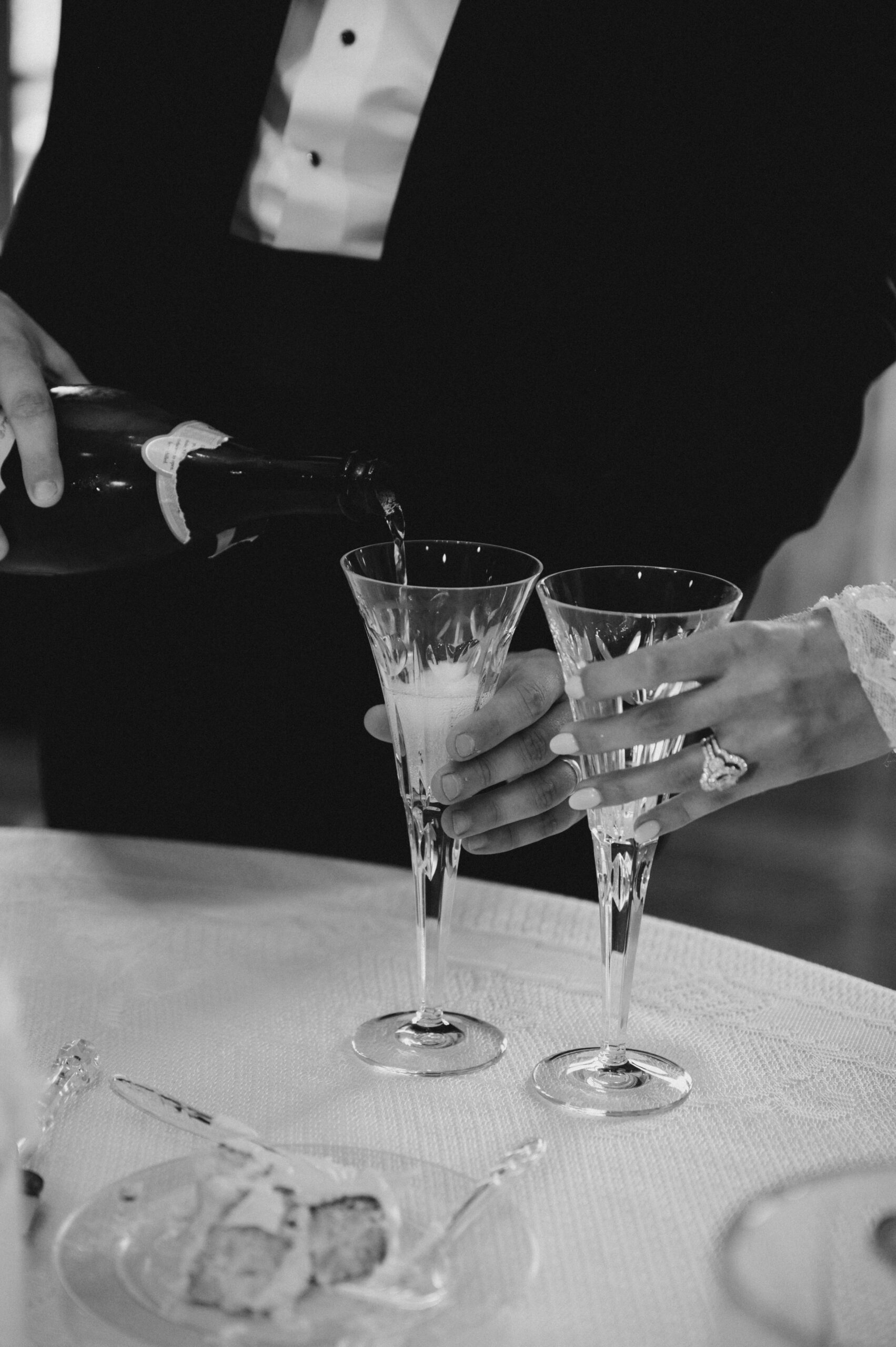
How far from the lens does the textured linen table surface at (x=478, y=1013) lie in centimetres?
79

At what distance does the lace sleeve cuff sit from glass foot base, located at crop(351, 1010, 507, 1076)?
0.37 m

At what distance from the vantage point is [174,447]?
4.40ft

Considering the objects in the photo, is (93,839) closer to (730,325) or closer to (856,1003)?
(856,1003)

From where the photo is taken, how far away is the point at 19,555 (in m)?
1.39

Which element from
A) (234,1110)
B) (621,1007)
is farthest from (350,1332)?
(621,1007)

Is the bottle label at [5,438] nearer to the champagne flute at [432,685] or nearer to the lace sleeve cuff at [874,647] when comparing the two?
the champagne flute at [432,685]

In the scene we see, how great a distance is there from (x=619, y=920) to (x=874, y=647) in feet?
0.90

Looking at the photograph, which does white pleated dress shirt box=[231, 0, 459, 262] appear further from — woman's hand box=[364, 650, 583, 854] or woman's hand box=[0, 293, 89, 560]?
woman's hand box=[364, 650, 583, 854]

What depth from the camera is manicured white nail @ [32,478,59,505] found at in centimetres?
126

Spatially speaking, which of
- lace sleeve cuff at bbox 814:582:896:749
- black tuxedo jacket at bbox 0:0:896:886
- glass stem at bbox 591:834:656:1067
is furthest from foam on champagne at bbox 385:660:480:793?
black tuxedo jacket at bbox 0:0:896:886

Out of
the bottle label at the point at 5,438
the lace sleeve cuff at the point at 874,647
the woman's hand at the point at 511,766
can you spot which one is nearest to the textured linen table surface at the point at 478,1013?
the woman's hand at the point at 511,766

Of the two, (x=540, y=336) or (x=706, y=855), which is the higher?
(x=540, y=336)

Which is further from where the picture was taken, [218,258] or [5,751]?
[5,751]

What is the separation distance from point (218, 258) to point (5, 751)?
2551 millimetres
